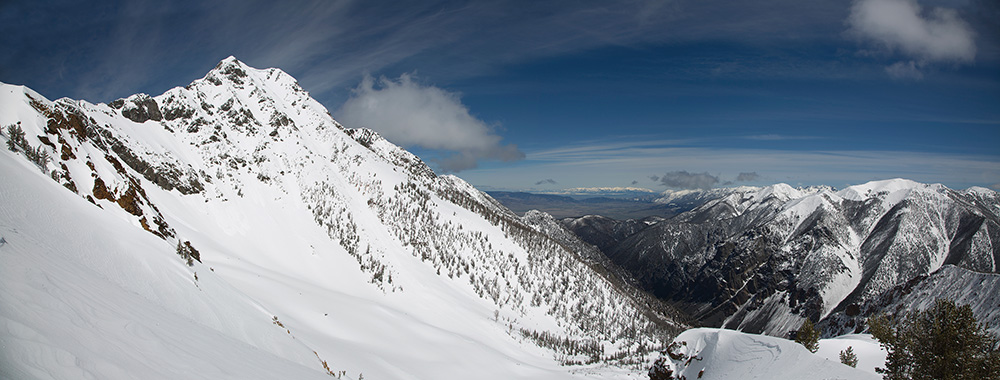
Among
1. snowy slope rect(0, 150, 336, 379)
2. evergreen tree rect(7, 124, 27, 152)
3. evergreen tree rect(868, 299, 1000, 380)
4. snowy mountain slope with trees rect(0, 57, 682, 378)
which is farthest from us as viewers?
snowy mountain slope with trees rect(0, 57, 682, 378)

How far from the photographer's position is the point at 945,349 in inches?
684

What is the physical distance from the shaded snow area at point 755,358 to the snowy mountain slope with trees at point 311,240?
1659cm

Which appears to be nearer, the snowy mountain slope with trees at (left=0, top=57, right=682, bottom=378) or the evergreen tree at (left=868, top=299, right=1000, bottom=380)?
the evergreen tree at (left=868, top=299, right=1000, bottom=380)

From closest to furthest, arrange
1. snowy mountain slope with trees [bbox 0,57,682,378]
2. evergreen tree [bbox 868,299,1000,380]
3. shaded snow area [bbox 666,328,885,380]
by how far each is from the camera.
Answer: evergreen tree [bbox 868,299,1000,380]
shaded snow area [bbox 666,328,885,380]
snowy mountain slope with trees [bbox 0,57,682,378]

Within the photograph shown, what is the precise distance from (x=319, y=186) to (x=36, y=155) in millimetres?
81905

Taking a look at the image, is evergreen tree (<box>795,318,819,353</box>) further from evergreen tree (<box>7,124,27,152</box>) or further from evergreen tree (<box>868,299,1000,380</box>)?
evergreen tree (<box>7,124,27,152</box>)

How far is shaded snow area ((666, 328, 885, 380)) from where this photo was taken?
63.3 ft

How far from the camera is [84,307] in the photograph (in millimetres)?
7496

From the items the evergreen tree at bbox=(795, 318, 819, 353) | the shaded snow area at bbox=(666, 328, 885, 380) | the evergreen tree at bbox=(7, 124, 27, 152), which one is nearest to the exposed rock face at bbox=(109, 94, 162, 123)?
the evergreen tree at bbox=(7, 124, 27, 152)

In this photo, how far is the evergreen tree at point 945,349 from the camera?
16734mm

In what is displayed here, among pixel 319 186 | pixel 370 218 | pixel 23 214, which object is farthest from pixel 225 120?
pixel 23 214

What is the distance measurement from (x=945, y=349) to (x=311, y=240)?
8613 cm

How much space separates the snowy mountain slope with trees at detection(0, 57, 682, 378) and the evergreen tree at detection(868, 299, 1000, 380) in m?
26.8

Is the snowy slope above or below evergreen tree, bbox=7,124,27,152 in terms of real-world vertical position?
below
